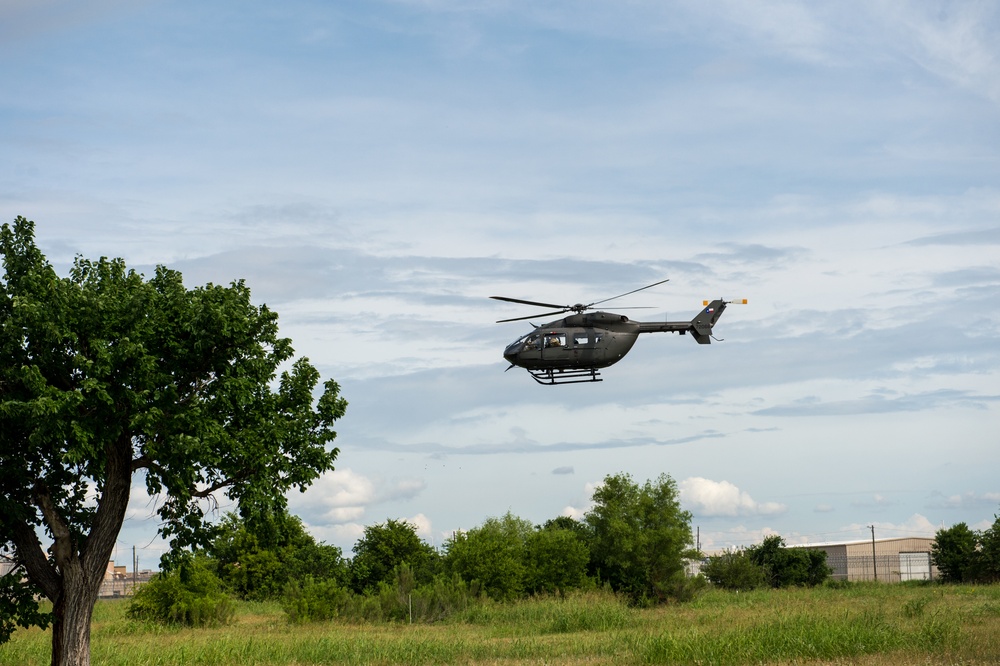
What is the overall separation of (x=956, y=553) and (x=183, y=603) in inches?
1912

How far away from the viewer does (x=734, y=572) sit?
68312 mm

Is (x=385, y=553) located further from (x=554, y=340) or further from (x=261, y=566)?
(x=554, y=340)

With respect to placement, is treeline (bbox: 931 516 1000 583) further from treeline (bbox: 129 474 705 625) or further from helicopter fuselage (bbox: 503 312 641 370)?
helicopter fuselage (bbox: 503 312 641 370)

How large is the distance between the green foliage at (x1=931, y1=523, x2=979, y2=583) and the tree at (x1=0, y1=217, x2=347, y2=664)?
2096 inches

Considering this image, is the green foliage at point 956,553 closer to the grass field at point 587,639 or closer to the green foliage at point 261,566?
the grass field at point 587,639

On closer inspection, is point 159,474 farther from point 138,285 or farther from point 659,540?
point 659,540

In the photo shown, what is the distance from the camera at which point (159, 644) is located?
31.4 m

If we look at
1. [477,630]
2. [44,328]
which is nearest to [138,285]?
[44,328]

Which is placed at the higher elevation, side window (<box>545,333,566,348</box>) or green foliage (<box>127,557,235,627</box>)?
side window (<box>545,333,566,348</box>)

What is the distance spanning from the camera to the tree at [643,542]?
52.4 meters

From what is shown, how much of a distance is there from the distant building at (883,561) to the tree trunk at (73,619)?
221ft

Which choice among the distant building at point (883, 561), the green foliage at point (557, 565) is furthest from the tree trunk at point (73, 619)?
the distant building at point (883, 561)

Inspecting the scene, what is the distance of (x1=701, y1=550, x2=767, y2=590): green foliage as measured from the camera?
68.0m

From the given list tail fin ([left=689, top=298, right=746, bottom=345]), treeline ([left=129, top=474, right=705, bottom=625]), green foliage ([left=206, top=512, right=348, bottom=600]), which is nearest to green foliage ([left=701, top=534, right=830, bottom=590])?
treeline ([left=129, top=474, right=705, bottom=625])
